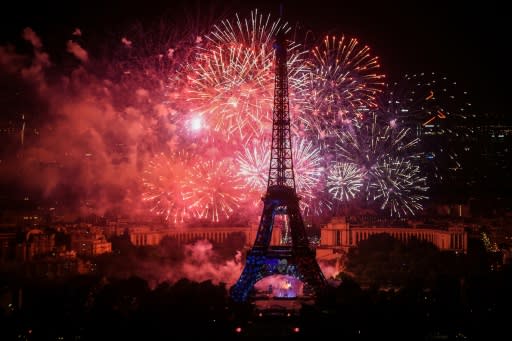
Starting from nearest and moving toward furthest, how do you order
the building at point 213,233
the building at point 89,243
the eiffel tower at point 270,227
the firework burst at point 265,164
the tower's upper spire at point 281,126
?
the tower's upper spire at point 281,126, the eiffel tower at point 270,227, the firework burst at point 265,164, the building at point 89,243, the building at point 213,233

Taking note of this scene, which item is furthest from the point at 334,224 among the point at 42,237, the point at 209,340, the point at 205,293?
the point at 209,340

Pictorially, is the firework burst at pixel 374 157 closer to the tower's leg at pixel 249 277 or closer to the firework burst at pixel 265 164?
the firework burst at pixel 265 164

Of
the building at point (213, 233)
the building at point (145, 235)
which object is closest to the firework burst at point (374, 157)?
the building at point (213, 233)

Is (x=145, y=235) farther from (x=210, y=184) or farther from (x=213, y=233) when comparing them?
(x=210, y=184)

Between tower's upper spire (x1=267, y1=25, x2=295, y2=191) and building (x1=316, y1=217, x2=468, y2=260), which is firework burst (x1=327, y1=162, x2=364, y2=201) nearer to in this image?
building (x1=316, y1=217, x2=468, y2=260)

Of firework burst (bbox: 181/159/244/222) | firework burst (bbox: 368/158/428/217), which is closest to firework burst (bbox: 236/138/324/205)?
firework burst (bbox: 181/159/244/222)

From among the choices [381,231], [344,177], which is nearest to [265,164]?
[344,177]

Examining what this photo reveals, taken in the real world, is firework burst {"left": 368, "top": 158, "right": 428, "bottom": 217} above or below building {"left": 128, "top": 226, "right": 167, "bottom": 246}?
above
